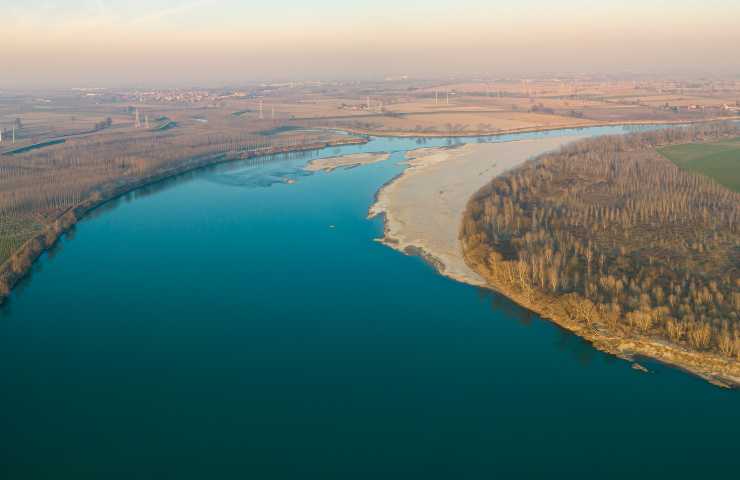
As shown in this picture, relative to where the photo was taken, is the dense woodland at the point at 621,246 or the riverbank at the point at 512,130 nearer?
the dense woodland at the point at 621,246

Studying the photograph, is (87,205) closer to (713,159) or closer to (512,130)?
(713,159)

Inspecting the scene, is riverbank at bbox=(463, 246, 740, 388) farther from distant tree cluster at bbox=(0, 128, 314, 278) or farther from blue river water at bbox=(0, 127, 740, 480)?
distant tree cluster at bbox=(0, 128, 314, 278)

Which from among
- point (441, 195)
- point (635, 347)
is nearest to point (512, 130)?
point (441, 195)

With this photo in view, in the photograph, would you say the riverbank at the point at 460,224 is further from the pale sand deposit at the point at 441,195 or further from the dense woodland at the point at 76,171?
the dense woodland at the point at 76,171

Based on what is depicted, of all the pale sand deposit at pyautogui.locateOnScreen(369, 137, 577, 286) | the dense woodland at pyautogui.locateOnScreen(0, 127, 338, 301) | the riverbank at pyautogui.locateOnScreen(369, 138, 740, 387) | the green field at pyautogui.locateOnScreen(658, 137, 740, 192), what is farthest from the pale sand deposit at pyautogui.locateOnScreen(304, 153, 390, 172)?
the green field at pyautogui.locateOnScreen(658, 137, 740, 192)

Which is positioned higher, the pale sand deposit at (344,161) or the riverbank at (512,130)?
the riverbank at (512,130)

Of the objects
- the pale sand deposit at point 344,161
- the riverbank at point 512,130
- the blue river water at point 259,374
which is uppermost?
the riverbank at point 512,130

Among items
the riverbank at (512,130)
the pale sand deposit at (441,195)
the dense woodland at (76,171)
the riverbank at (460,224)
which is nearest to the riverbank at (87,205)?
the dense woodland at (76,171)
